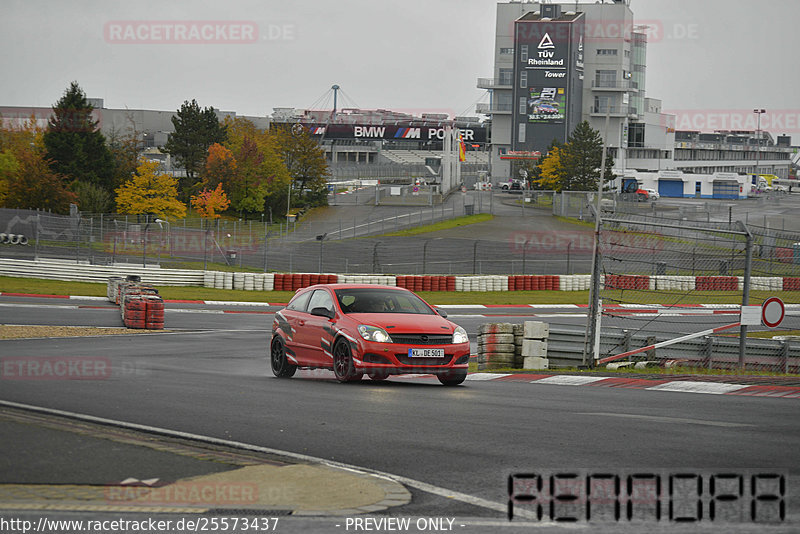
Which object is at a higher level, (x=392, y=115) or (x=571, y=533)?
(x=392, y=115)

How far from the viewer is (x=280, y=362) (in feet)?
54.1

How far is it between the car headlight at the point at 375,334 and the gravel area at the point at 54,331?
41.1ft

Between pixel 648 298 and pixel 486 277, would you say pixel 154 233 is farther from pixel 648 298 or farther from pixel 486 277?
pixel 648 298

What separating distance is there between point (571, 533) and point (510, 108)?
126 metres

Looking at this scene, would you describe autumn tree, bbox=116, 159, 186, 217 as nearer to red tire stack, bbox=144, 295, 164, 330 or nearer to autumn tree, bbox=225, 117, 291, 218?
autumn tree, bbox=225, 117, 291, 218

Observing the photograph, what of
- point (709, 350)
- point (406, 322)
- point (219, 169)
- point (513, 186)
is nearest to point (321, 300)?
point (406, 322)

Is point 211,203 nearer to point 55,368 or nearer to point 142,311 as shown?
point 142,311

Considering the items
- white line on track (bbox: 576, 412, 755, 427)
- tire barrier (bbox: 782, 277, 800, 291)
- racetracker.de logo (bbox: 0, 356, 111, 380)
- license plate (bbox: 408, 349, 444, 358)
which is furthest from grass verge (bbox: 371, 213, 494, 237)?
white line on track (bbox: 576, 412, 755, 427)

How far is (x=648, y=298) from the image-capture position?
2139 centimetres

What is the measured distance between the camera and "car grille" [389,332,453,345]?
46.8 feet

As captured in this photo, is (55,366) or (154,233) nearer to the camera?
(55,366)

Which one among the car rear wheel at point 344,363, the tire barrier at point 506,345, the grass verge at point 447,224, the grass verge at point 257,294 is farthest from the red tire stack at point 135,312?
the grass verge at point 447,224

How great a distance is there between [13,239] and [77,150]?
1216 inches

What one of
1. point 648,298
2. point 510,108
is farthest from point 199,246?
point 510,108
